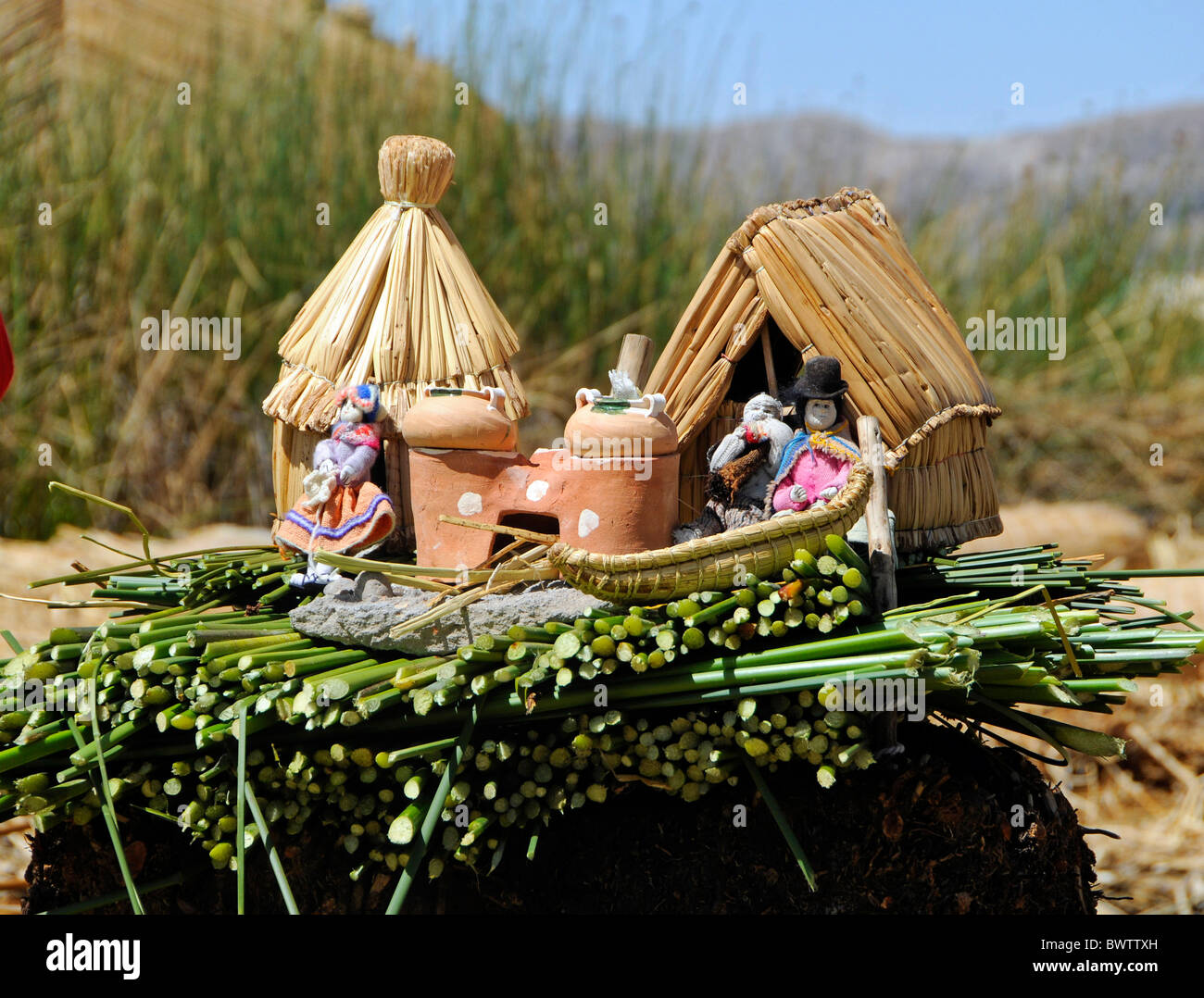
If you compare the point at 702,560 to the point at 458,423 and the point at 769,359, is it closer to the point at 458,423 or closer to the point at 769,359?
the point at 458,423

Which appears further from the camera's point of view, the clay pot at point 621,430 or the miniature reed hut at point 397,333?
the miniature reed hut at point 397,333

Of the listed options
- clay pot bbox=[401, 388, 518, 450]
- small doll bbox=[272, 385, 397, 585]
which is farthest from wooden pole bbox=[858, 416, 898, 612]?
small doll bbox=[272, 385, 397, 585]

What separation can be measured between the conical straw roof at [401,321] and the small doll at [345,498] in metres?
0.08

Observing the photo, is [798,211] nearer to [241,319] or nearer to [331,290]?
[331,290]

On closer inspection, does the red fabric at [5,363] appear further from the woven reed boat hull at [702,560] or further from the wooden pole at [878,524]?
the wooden pole at [878,524]

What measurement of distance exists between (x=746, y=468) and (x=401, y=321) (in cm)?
85

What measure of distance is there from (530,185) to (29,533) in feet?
9.15

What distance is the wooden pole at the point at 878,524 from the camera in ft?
7.81

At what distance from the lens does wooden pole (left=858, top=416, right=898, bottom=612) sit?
238cm

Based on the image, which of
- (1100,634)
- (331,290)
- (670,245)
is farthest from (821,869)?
(670,245)

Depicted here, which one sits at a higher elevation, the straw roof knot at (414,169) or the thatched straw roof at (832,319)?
the straw roof knot at (414,169)

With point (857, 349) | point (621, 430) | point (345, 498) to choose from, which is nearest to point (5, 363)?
point (345, 498)

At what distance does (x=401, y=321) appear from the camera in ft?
8.96

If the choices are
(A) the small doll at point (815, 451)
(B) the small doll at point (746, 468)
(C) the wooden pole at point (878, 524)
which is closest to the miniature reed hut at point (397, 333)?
(B) the small doll at point (746, 468)
